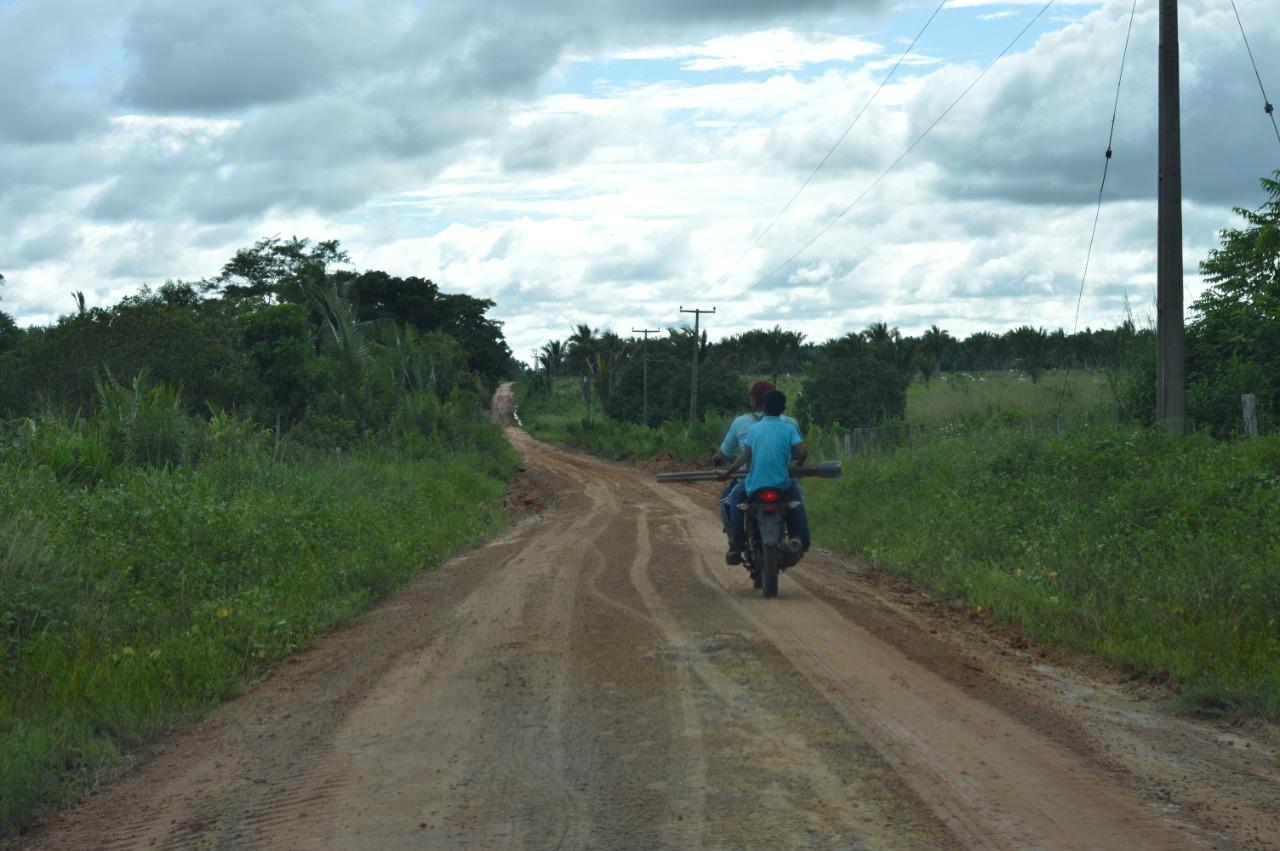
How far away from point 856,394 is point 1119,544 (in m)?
37.8

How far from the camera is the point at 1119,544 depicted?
11.4m

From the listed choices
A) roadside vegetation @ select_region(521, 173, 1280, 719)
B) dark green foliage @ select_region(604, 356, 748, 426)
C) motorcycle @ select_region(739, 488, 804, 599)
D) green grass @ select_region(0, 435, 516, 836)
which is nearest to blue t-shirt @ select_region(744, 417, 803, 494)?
motorcycle @ select_region(739, 488, 804, 599)

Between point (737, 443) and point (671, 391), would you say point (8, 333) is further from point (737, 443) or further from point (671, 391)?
point (737, 443)

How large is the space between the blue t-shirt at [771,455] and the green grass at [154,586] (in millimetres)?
3840

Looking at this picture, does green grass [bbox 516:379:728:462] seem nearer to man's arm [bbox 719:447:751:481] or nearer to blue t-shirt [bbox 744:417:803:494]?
man's arm [bbox 719:447:751:481]

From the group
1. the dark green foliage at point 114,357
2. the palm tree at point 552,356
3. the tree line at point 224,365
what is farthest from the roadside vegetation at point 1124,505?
the palm tree at point 552,356

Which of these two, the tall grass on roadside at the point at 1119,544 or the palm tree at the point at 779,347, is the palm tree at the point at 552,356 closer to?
the palm tree at the point at 779,347

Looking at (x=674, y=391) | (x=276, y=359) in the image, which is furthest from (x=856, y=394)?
(x=276, y=359)

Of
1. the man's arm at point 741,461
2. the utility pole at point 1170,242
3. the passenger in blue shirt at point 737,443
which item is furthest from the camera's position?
the utility pole at point 1170,242

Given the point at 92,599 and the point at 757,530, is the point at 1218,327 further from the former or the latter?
the point at 92,599

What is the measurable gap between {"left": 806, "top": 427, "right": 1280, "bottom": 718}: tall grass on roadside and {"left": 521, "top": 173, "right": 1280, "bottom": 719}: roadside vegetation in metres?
Answer: 0.02

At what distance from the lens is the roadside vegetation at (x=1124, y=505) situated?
28.2 ft

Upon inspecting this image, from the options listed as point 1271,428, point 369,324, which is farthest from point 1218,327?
point 369,324

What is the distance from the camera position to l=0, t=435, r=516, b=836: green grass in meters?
7.04
